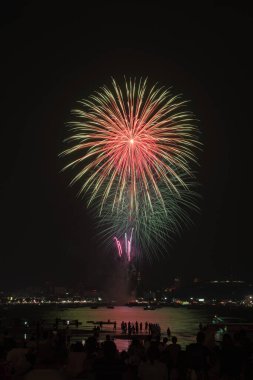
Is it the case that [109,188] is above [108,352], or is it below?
above

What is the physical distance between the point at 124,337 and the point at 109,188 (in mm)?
18624

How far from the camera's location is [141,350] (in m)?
17.1

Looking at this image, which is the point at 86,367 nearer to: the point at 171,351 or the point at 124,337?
the point at 171,351

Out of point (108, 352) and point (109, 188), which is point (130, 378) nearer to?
point (108, 352)

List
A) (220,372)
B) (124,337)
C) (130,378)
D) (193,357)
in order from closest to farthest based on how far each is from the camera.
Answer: (130,378), (220,372), (193,357), (124,337)

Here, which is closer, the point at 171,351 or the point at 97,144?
the point at 171,351

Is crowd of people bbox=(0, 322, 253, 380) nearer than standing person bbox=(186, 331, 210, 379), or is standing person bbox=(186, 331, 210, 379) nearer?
crowd of people bbox=(0, 322, 253, 380)

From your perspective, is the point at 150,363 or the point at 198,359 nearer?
the point at 150,363

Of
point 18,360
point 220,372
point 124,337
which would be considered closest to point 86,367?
point 18,360

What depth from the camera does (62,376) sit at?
6383 millimetres

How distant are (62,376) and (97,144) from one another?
33866 mm

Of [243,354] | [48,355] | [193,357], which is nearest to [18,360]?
[193,357]

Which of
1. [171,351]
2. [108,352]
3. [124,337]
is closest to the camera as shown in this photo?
[108,352]

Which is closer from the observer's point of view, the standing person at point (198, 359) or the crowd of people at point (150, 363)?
the crowd of people at point (150, 363)
